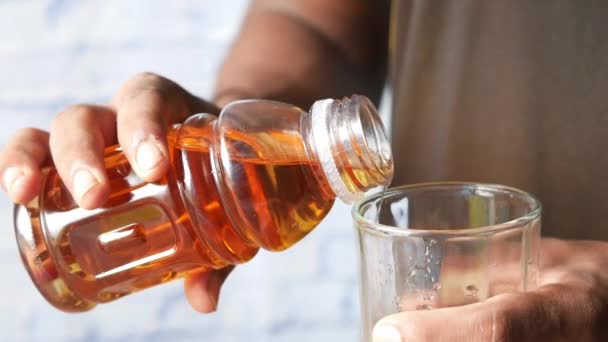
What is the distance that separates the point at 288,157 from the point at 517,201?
0.48 feet

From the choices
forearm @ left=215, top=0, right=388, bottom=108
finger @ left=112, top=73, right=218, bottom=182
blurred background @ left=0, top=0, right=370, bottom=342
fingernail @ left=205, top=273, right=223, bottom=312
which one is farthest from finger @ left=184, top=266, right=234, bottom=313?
blurred background @ left=0, top=0, right=370, bottom=342

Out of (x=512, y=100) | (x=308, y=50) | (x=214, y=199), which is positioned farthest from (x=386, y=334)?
(x=308, y=50)

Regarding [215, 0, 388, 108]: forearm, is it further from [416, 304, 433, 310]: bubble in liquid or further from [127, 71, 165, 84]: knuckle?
[416, 304, 433, 310]: bubble in liquid

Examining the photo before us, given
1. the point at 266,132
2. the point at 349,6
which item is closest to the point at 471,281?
the point at 266,132

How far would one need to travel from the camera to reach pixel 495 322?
42 centimetres

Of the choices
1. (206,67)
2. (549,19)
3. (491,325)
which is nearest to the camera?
(491,325)

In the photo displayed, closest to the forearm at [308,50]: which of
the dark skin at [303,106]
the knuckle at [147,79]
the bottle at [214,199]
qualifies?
the dark skin at [303,106]

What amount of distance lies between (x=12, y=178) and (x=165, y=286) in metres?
0.72

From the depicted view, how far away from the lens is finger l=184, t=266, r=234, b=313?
0.67 meters

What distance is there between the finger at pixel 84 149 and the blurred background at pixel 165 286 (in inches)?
24.0

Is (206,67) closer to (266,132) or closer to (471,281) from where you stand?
(266,132)

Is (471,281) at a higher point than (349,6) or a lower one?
lower

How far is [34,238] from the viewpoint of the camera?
586 mm

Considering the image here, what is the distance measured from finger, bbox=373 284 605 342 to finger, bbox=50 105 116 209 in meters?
0.21
